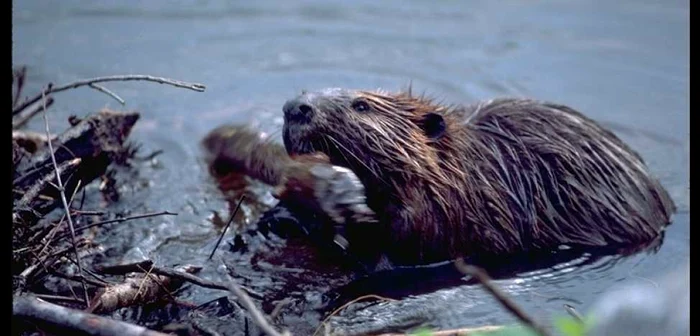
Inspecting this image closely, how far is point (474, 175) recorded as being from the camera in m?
3.68

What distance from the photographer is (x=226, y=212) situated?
4.17m

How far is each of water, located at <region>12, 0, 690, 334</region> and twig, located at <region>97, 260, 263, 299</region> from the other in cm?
47

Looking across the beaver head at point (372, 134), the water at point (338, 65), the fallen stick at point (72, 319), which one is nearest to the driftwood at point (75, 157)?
the water at point (338, 65)

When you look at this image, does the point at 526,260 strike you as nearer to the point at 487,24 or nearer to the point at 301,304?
the point at 301,304

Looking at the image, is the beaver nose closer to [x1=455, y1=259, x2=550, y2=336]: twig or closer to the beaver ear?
the beaver ear

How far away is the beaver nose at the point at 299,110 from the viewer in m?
3.29

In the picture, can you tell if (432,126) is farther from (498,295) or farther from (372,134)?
(498,295)

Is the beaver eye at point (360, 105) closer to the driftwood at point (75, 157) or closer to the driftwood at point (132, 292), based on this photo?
the driftwood at point (132, 292)

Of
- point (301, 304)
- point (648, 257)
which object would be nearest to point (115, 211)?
point (301, 304)

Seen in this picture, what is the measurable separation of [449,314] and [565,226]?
69 cm

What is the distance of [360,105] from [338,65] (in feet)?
9.23

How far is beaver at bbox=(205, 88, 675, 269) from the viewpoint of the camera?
11.2 feet

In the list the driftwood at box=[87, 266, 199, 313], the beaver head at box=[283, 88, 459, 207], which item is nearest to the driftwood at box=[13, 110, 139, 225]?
the driftwood at box=[87, 266, 199, 313]

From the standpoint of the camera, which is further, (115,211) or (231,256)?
(115,211)
